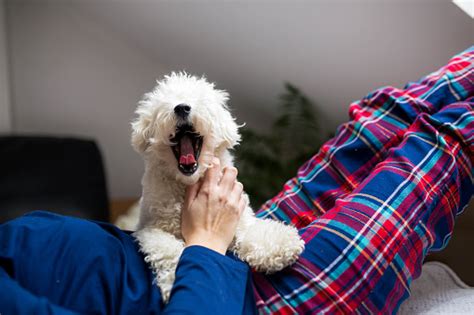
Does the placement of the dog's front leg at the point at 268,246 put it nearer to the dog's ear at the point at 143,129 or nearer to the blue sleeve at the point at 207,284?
the blue sleeve at the point at 207,284

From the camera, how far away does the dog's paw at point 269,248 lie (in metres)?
0.91

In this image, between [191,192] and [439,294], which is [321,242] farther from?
[439,294]

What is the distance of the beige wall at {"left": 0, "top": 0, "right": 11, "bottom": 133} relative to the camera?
250 cm

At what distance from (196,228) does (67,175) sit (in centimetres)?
147

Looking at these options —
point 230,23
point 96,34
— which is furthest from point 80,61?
point 230,23

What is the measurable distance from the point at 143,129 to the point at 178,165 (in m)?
0.10

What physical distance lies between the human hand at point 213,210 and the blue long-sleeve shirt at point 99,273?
55mm

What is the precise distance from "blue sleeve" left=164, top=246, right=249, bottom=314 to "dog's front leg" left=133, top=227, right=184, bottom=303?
Answer: 5 centimetres

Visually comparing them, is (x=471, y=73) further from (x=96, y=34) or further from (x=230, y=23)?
(x=96, y=34)

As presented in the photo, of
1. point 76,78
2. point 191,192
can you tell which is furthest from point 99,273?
point 76,78

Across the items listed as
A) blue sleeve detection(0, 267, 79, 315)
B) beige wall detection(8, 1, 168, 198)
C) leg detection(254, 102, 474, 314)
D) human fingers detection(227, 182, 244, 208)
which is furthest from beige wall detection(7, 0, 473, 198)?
blue sleeve detection(0, 267, 79, 315)

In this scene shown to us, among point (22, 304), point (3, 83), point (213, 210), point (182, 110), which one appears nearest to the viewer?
point (22, 304)

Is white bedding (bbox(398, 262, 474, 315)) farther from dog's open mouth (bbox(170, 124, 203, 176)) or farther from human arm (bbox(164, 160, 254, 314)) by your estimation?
dog's open mouth (bbox(170, 124, 203, 176))

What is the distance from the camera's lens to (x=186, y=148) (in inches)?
35.6
